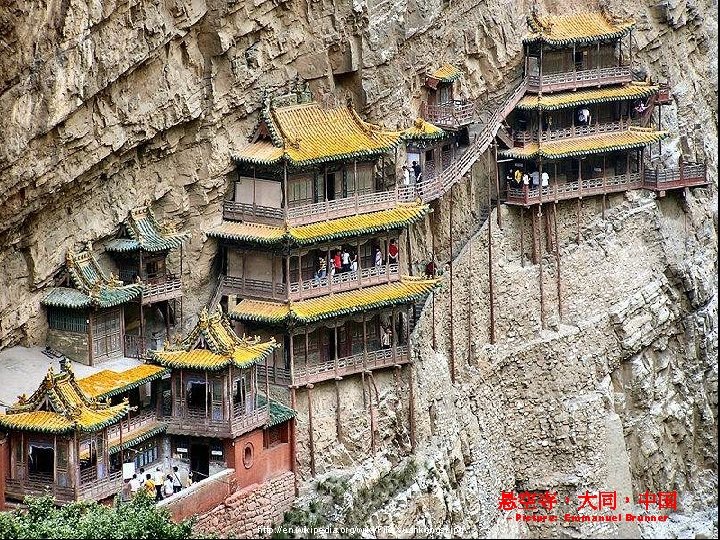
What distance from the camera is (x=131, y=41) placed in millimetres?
57281

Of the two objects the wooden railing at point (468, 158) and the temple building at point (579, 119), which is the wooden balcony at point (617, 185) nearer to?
the temple building at point (579, 119)

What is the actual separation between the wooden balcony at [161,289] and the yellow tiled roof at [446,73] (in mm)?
13310

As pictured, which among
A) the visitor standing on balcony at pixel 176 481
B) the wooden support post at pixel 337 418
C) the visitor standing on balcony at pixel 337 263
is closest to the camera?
the visitor standing on balcony at pixel 176 481

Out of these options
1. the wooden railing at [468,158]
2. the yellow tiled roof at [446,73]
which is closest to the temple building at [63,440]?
the wooden railing at [468,158]

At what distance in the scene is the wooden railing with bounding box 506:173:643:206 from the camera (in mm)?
71688

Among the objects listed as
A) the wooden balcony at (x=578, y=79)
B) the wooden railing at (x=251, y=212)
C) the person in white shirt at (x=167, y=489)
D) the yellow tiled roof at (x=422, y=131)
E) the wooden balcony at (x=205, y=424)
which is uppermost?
the wooden balcony at (x=578, y=79)

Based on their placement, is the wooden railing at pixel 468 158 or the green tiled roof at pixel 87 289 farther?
the wooden railing at pixel 468 158

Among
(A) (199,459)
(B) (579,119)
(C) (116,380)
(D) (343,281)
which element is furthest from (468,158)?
(C) (116,380)

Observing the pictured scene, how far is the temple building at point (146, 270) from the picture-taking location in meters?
59.7

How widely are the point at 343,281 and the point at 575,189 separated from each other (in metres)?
13.9

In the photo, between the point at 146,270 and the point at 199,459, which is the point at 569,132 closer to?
the point at 146,270

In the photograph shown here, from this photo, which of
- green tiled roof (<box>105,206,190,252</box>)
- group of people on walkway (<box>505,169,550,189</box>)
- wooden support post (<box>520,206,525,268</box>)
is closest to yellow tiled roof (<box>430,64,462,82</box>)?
group of people on walkway (<box>505,169,550,189</box>)

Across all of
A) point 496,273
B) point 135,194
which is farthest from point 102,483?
point 496,273

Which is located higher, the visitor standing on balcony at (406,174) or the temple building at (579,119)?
the temple building at (579,119)
